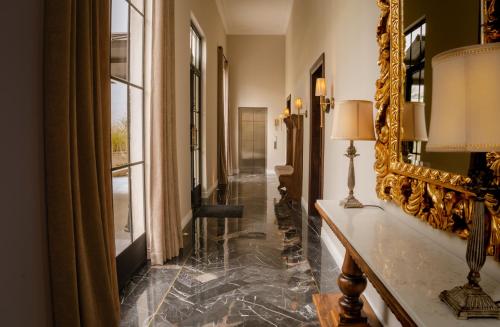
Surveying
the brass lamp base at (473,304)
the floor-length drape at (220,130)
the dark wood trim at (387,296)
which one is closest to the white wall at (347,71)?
the dark wood trim at (387,296)

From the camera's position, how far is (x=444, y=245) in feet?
5.05

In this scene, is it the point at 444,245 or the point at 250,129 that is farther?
the point at 250,129

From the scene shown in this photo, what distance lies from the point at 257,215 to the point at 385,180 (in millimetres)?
3624

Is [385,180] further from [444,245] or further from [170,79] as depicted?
[170,79]

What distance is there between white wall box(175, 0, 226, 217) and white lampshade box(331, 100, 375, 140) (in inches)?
108

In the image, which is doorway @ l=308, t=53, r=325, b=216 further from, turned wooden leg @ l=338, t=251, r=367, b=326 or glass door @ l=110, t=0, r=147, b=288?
turned wooden leg @ l=338, t=251, r=367, b=326

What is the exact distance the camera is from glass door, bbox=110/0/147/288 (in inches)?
114

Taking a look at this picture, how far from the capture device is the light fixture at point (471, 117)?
0.82 m

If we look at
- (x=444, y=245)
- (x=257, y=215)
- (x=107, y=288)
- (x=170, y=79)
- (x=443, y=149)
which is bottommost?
(x=257, y=215)

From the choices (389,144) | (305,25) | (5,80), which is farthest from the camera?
(305,25)

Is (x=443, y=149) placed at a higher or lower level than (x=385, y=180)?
higher

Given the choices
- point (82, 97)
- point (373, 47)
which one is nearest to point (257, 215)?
point (373, 47)

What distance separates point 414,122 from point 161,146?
7.52 ft

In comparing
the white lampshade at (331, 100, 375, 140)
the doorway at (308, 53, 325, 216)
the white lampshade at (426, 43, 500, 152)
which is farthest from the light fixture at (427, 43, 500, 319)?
the doorway at (308, 53, 325, 216)
